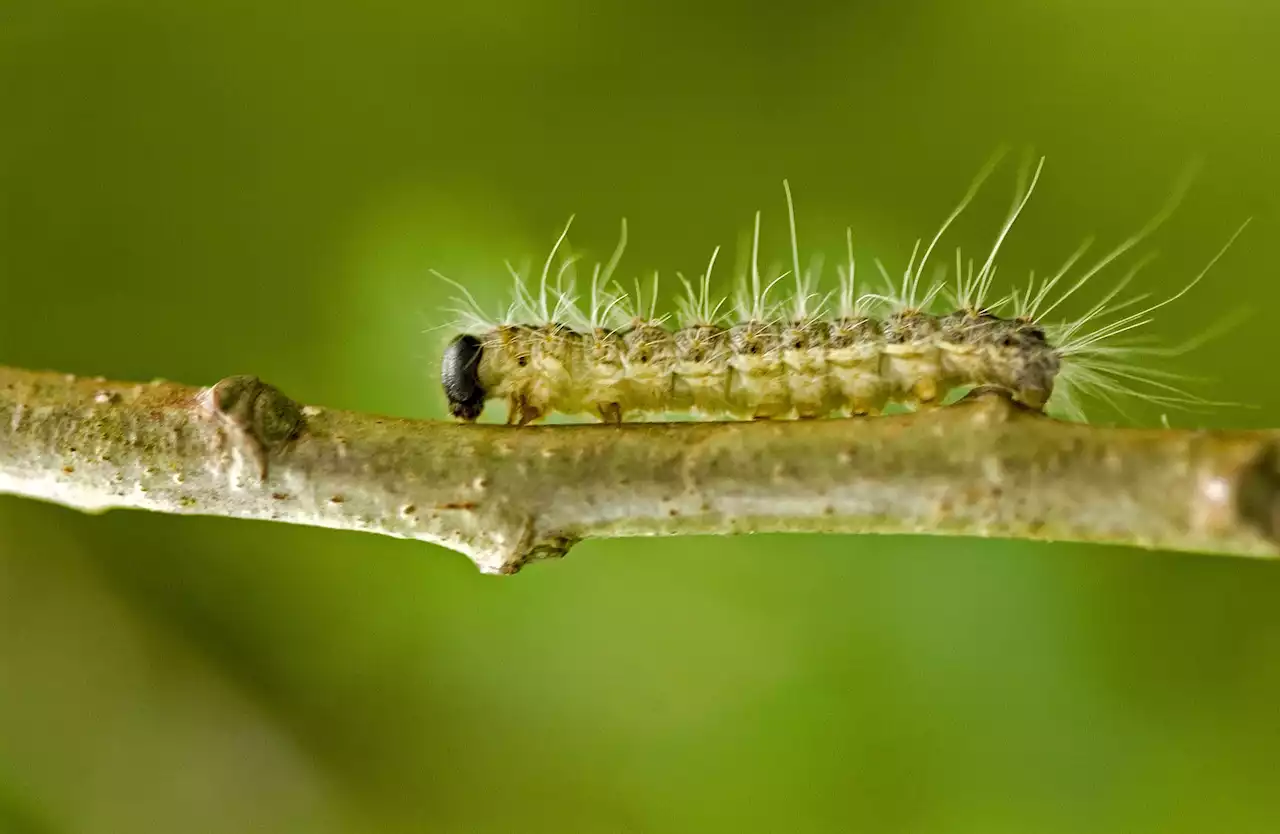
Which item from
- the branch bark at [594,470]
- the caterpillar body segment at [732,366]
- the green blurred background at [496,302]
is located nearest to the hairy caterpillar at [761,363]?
the caterpillar body segment at [732,366]

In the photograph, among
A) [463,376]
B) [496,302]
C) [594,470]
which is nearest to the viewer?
[594,470]

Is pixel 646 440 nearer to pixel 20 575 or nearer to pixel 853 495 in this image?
pixel 853 495

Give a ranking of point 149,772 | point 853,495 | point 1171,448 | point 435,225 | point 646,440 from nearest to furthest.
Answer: point 1171,448
point 853,495
point 646,440
point 149,772
point 435,225

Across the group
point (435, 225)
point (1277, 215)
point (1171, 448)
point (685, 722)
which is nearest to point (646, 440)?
point (1171, 448)

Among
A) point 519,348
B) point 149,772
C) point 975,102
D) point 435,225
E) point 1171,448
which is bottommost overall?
point 149,772

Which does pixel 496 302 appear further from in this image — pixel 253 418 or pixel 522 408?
pixel 253 418

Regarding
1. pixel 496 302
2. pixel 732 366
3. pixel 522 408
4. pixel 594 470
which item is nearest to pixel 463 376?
pixel 522 408

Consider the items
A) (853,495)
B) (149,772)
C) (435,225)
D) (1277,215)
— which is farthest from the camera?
(435,225)

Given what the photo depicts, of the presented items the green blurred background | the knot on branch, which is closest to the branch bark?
the knot on branch
